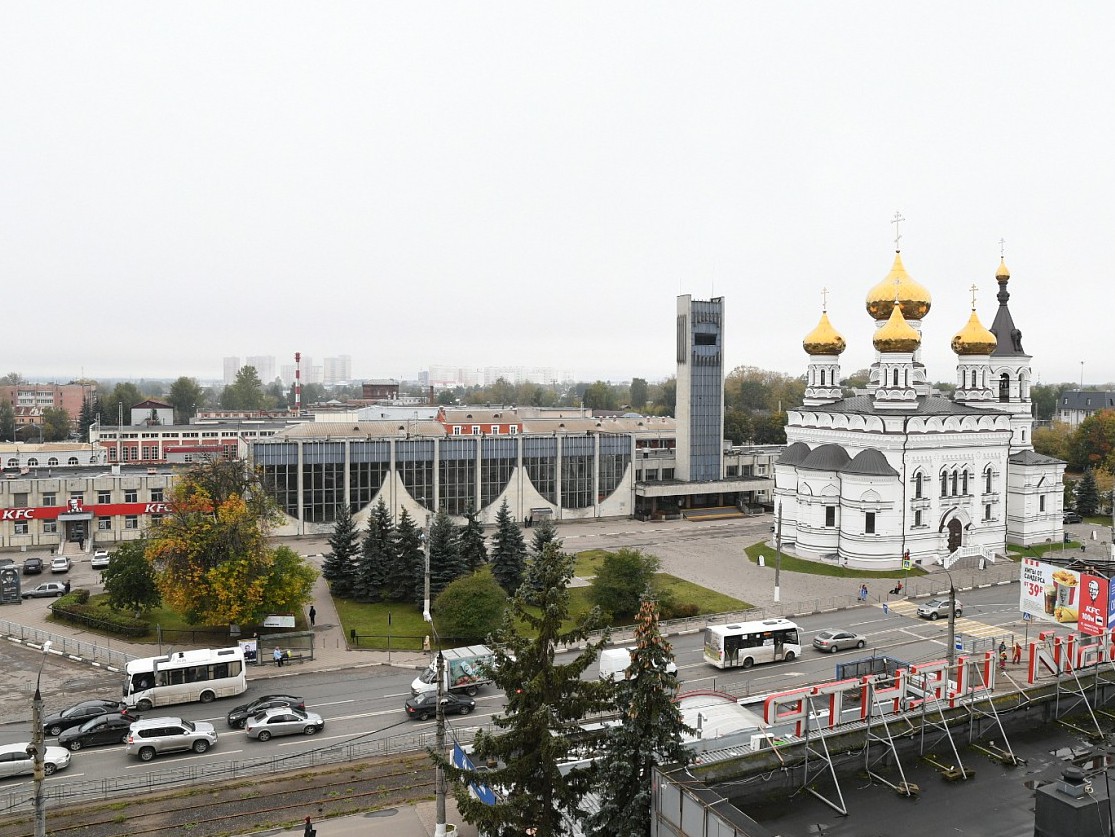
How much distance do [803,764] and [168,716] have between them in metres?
20.3

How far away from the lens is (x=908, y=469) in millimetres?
47188

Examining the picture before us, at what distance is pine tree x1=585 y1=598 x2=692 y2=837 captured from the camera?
13.6m

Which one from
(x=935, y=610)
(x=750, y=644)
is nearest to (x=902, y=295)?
(x=935, y=610)

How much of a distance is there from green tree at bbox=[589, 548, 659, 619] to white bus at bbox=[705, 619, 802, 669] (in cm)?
488

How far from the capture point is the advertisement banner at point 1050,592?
27922 millimetres

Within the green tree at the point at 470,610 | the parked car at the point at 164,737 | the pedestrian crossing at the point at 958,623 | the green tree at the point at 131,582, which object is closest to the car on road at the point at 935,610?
the pedestrian crossing at the point at 958,623

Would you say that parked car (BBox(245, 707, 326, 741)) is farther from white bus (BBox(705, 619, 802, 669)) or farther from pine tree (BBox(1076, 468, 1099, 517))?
pine tree (BBox(1076, 468, 1099, 517))

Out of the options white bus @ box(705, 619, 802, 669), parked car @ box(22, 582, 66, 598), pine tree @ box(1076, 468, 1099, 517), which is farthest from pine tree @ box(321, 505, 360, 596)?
pine tree @ box(1076, 468, 1099, 517)

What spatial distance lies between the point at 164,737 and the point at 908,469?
3914cm

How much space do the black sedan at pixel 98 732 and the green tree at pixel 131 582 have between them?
411 inches

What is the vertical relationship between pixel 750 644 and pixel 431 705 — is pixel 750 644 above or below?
above

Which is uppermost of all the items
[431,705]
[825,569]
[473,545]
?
[473,545]

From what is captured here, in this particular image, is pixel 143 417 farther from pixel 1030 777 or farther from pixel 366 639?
pixel 1030 777

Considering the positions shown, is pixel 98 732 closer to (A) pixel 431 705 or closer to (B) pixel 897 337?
(A) pixel 431 705
